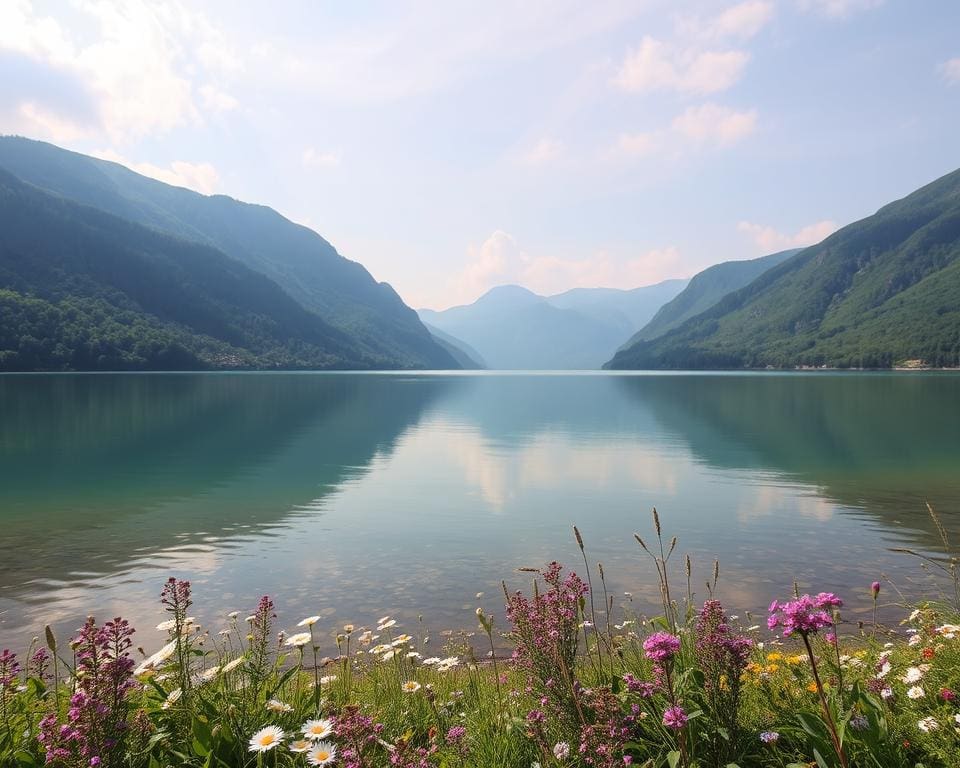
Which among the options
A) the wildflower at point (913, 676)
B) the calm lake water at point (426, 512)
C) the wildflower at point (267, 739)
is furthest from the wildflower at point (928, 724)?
the calm lake water at point (426, 512)

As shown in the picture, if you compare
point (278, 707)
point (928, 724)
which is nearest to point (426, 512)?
point (278, 707)

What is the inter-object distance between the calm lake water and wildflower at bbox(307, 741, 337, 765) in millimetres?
9511

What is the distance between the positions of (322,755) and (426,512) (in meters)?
21.1

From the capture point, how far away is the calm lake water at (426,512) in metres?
15.1

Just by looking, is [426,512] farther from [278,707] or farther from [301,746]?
[301,746]

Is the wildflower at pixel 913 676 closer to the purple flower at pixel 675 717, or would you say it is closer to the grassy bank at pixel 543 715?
the grassy bank at pixel 543 715

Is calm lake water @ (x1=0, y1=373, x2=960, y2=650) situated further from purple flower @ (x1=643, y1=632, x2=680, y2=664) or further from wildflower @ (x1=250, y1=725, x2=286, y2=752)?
purple flower @ (x1=643, y1=632, x2=680, y2=664)

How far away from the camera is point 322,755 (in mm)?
3930

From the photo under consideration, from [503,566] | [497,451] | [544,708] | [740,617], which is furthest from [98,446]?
[544,708]

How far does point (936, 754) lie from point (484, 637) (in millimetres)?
8902

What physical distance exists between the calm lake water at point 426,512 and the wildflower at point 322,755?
951 centimetres

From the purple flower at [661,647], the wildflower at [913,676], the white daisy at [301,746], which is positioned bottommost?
the wildflower at [913,676]

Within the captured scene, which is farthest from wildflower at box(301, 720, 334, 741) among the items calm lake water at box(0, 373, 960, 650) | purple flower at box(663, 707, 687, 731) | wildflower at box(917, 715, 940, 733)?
calm lake water at box(0, 373, 960, 650)

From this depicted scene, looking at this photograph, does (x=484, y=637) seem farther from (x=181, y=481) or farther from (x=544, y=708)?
(x=181, y=481)
